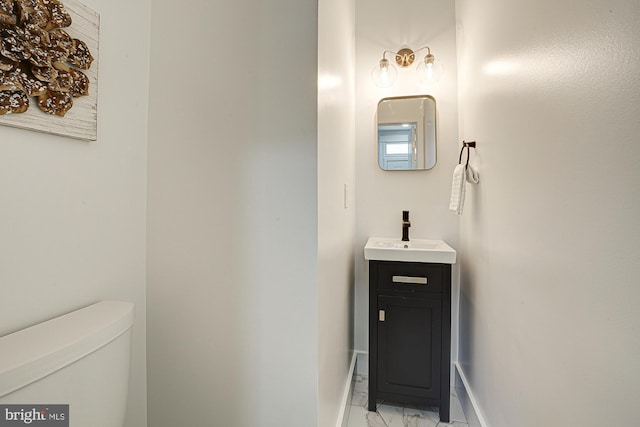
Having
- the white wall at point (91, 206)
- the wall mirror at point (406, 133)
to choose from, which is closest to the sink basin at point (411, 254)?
the wall mirror at point (406, 133)

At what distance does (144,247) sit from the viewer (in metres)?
Answer: 1.03

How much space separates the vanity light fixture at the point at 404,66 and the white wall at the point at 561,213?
56 centimetres

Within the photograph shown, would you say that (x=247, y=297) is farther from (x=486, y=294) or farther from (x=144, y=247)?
(x=486, y=294)

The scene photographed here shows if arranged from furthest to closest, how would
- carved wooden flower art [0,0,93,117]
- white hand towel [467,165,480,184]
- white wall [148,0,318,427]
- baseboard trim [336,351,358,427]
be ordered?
white hand towel [467,165,480,184]
baseboard trim [336,351,358,427]
white wall [148,0,318,427]
carved wooden flower art [0,0,93,117]

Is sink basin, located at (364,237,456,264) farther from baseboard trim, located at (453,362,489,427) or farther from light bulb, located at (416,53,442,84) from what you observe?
light bulb, located at (416,53,442,84)

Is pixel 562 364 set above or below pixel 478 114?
below

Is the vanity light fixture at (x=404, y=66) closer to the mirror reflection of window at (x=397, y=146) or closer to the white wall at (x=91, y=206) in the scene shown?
the mirror reflection of window at (x=397, y=146)

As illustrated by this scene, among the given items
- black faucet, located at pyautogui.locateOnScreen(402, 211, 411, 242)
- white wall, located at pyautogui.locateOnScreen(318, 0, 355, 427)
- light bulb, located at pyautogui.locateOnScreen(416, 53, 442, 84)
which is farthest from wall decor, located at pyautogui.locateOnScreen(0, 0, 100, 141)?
light bulb, located at pyautogui.locateOnScreen(416, 53, 442, 84)

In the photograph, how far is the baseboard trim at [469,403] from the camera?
1287mm

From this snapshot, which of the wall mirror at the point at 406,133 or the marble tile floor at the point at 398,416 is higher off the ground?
the wall mirror at the point at 406,133

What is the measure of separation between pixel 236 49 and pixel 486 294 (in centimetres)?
149

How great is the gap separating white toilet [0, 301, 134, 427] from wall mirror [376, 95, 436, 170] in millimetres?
1731

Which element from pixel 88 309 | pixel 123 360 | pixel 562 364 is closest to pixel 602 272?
pixel 562 364

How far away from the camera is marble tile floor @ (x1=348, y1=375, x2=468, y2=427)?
1490mm
